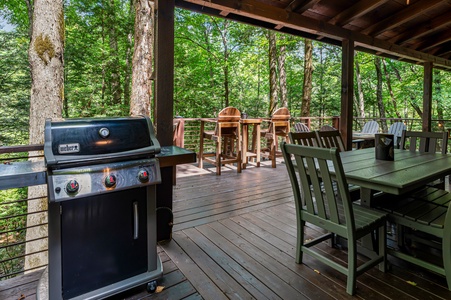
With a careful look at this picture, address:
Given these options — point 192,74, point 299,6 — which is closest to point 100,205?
point 299,6

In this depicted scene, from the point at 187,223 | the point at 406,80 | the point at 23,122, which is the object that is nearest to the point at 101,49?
the point at 23,122

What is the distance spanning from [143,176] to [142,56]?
517 centimetres

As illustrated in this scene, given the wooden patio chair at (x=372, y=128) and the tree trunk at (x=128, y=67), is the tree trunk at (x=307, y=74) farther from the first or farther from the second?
the tree trunk at (x=128, y=67)

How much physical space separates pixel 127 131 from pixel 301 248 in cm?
156

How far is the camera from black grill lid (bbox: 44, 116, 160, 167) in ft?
4.69

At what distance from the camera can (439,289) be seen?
1.76m

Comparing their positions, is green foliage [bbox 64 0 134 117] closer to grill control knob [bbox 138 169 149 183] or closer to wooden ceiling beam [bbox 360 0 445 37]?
wooden ceiling beam [bbox 360 0 445 37]

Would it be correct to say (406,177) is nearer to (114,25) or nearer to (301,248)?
(301,248)

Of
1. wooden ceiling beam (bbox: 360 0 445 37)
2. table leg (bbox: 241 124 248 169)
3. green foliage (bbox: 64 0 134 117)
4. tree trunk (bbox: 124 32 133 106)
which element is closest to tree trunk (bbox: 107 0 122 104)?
green foliage (bbox: 64 0 134 117)

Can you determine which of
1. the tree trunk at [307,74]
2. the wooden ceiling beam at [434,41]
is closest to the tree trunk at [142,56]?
the tree trunk at [307,74]

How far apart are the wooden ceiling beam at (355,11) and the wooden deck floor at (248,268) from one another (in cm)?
274

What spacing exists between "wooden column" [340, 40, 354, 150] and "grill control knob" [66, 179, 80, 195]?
396 centimetres

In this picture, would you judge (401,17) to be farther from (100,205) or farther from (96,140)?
(100,205)

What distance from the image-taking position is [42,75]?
4.29 meters
